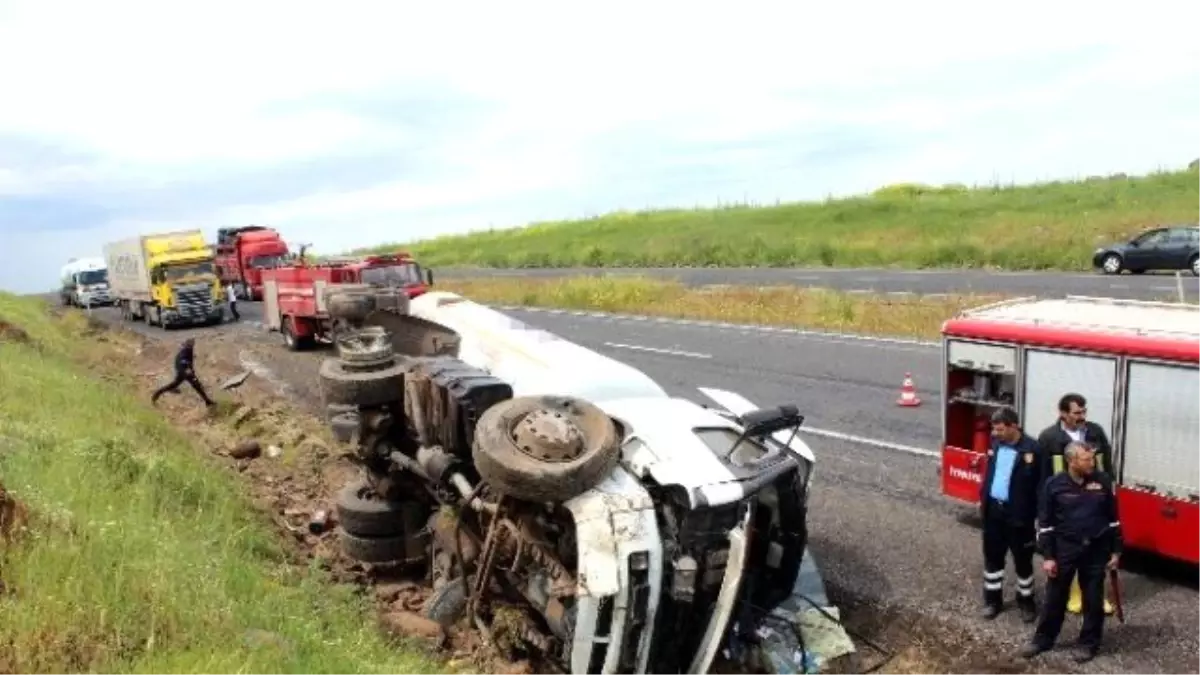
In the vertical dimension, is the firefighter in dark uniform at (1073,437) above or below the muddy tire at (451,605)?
above

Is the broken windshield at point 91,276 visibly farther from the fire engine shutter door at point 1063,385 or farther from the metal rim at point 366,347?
the fire engine shutter door at point 1063,385

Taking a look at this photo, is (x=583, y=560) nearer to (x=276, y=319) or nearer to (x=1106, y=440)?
(x=1106, y=440)

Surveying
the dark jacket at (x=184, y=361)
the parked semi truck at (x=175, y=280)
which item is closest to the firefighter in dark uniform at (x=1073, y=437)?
the dark jacket at (x=184, y=361)

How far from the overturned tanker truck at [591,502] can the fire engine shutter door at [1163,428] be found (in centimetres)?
284

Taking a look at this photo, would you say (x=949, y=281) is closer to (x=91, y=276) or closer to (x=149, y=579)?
(x=149, y=579)

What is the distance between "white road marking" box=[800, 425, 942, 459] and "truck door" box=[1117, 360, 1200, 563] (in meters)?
3.42

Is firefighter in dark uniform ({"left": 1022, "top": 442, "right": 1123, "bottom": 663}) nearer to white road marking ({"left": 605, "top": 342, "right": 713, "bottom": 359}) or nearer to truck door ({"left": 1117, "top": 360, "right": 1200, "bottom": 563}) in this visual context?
truck door ({"left": 1117, "top": 360, "right": 1200, "bottom": 563})

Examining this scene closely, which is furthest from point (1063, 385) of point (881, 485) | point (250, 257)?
point (250, 257)

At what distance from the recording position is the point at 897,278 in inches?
1315

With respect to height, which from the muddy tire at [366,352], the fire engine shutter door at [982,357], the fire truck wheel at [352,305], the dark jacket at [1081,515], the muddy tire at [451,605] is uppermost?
the fire truck wheel at [352,305]

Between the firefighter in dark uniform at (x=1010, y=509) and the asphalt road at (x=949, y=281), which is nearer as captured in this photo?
the firefighter in dark uniform at (x=1010, y=509)

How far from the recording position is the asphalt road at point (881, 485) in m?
6.99

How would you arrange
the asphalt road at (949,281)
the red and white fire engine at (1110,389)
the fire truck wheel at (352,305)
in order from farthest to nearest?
the asphalt road at (949,281), the fire truck wheel at (352,305), the red and white fire engine at (1110,389)

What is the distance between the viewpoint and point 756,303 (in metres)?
26.6
